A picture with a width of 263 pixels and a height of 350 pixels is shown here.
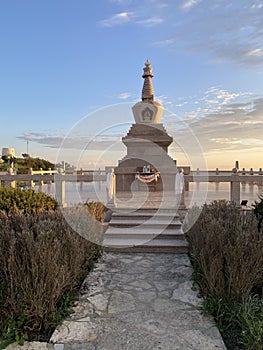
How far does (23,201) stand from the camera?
5832 mm

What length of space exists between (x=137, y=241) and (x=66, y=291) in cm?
241

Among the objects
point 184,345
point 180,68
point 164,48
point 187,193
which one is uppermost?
point 164,48

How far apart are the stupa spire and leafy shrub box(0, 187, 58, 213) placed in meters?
8.82

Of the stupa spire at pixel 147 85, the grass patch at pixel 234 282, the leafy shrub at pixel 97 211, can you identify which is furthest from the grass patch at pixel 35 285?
the stupa spire at pixel 147 85

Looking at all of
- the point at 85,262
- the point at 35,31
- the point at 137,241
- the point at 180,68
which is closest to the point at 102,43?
the point at 35,31

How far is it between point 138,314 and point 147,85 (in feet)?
39.8

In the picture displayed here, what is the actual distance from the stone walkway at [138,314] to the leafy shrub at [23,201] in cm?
A: 197

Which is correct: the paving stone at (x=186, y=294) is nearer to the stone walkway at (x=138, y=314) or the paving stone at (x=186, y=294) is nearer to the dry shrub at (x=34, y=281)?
the stone walkway at (x=138, y=314)

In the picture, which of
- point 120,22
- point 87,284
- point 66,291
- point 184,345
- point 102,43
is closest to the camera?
point 184,345

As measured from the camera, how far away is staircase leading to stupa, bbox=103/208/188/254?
545 centimetres

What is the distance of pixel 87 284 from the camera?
3.97m

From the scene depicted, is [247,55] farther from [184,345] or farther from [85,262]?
[184,345]

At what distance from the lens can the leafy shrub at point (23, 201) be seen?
18.5 ft

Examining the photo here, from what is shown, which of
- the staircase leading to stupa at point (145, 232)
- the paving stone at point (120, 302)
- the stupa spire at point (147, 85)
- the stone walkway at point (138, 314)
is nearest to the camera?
the stone walkway at point (138, 314)
